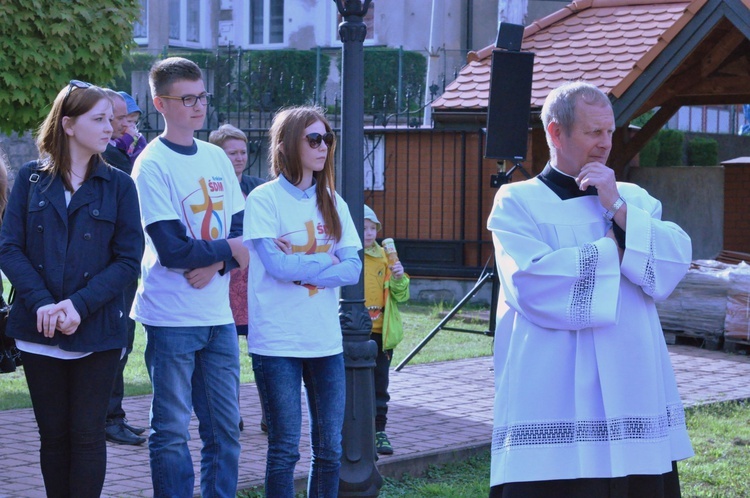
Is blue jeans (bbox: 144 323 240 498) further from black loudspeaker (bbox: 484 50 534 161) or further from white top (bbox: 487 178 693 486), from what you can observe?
black loudspeaker (bbox: 484 50 534 161)

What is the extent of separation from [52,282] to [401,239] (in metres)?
11.2

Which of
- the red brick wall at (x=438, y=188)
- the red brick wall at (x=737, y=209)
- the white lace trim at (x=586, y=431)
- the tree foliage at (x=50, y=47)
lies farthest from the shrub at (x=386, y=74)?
the white lace trim at (x=586, y=431)

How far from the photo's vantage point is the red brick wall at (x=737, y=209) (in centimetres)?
1476

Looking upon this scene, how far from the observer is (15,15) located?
31.2ft

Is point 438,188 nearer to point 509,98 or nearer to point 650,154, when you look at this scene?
point 509,98

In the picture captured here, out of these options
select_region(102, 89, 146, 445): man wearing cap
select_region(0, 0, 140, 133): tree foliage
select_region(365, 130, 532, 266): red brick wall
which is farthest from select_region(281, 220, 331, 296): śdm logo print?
select_region(365, 130, 532, 266): red brick wall

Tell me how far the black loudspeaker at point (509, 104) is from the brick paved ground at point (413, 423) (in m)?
1.96

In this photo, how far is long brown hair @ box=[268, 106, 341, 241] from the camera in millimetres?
4797

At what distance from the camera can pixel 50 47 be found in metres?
9.70

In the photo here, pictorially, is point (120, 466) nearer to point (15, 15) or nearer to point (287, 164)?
point (287, 164)

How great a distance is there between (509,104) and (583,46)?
13.8 feet

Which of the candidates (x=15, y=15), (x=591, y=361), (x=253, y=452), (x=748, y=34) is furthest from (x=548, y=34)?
(x=591, y=361)

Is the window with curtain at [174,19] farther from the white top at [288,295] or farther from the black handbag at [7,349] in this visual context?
Result: the white top at [288,295]

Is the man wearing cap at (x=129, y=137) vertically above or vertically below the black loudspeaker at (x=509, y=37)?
below
